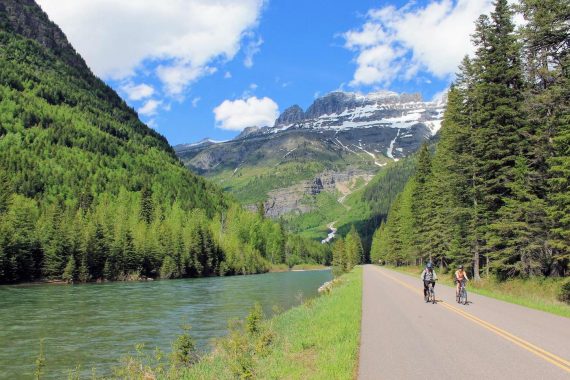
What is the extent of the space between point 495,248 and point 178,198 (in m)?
131

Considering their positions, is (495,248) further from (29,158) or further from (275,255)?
(29,158)

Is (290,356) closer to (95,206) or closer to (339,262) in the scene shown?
(339,262)

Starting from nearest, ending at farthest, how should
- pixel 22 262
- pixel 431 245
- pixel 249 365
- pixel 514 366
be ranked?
pixel 514 366 → pixel 249 365 → pixel 431 245 → pixel 22 262

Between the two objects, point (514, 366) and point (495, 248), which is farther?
point (495, 248)

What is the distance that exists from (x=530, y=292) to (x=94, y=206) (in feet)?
363

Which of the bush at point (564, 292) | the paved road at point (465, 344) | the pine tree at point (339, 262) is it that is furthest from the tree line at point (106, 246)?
the bush at point (564, 292)

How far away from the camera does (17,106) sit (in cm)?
15488

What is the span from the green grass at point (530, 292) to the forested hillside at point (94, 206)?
6049 cm

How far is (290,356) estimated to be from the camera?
41.0 ft

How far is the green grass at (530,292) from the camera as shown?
2099cm

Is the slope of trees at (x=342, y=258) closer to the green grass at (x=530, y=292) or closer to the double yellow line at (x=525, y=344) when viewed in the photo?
the green grass at (x=530, y=292)

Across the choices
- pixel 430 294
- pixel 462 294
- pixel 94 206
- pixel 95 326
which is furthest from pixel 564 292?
pixel 94 206

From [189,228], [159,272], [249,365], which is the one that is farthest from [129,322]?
[189,228]

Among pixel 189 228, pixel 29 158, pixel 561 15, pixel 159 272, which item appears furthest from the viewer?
pixel 29 158
